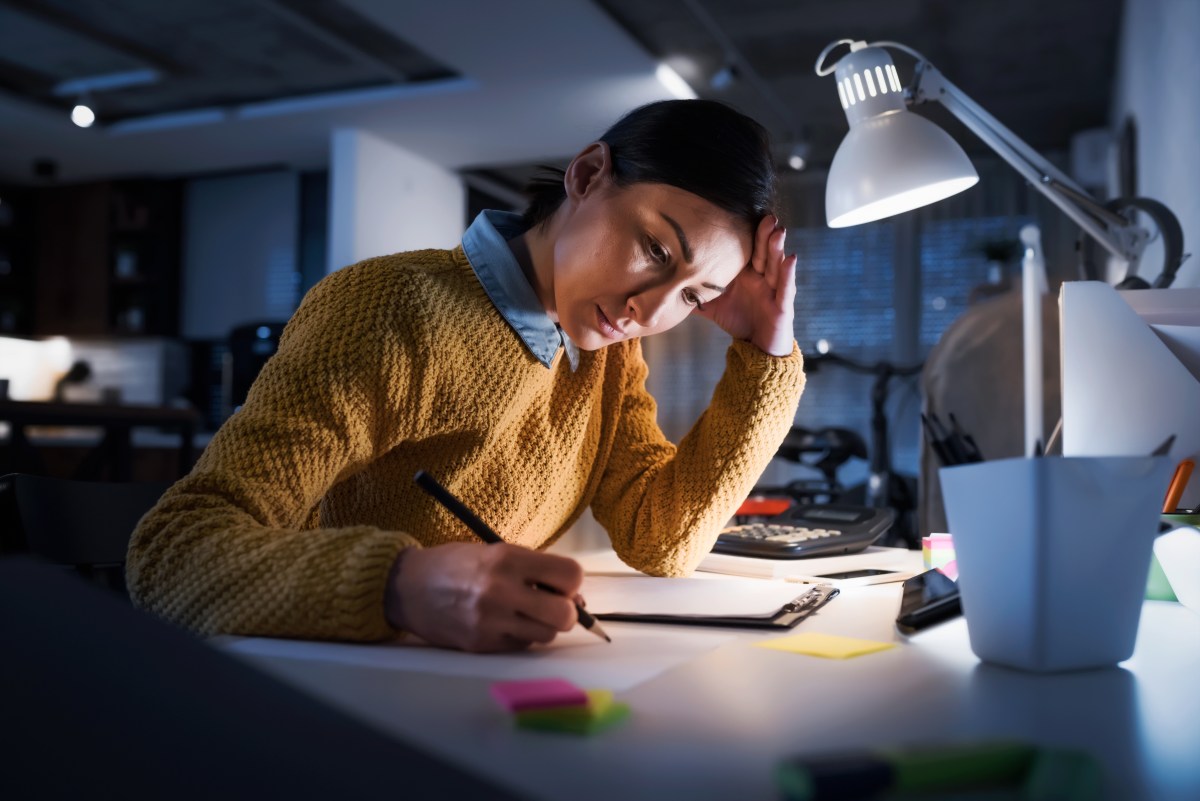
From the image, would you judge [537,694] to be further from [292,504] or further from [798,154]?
[798,154]

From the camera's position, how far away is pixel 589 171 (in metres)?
1.00

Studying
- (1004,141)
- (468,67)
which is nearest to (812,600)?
(1004,141)

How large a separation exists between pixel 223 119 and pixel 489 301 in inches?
182

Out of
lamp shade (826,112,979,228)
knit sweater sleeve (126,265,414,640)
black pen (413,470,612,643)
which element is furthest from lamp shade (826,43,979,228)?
black pen (413,470,612,643)

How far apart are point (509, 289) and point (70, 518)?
54cm

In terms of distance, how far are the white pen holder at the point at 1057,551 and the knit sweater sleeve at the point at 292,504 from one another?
349 mm

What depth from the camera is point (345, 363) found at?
82 cm

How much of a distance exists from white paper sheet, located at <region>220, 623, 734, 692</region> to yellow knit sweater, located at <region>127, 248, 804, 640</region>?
17mm

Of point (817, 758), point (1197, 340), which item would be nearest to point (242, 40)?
point (1197, 340)

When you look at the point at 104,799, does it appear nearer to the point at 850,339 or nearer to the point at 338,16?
the point at 338,16

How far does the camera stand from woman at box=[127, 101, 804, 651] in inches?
23.7

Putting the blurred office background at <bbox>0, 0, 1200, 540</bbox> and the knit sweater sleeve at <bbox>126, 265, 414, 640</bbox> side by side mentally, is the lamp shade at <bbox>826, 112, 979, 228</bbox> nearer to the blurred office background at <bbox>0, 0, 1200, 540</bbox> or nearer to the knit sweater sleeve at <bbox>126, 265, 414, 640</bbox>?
the knit sweater sleeve at <bbox>126, 265, 414, 640</bbox>

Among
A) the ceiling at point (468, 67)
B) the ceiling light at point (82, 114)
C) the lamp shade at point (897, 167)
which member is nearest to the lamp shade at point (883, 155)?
the lamp shade at point (897, 167)

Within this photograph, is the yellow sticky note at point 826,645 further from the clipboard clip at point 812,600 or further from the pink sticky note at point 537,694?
the pink sticky note at point 537,694
